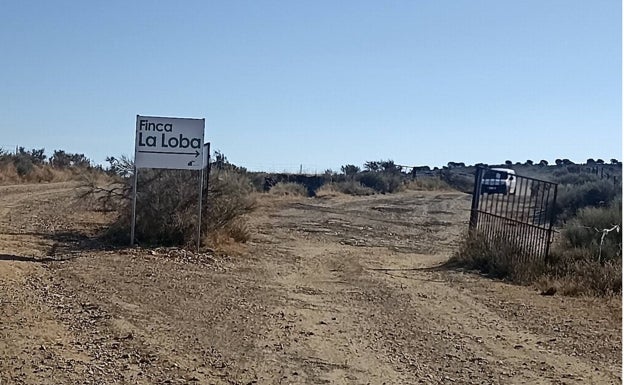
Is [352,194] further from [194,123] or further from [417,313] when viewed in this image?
[417,313]

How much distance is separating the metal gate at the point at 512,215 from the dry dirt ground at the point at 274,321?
3.84 ft

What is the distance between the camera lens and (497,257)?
663 inches

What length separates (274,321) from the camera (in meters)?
10.6

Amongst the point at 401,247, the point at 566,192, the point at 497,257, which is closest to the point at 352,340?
the point at 497,257

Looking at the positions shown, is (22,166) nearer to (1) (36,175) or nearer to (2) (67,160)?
(1) (36,175)

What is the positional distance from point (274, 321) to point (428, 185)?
5399 centimetres

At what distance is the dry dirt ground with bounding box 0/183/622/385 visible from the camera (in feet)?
26.9

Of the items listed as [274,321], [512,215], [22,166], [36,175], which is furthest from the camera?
[22,166]

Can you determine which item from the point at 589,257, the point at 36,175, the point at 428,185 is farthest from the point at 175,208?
the point at 428,185

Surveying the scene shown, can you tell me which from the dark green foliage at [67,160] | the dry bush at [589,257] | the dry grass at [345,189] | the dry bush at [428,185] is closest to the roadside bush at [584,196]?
the dry bush at [589,257]

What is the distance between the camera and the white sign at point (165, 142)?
17.4 m

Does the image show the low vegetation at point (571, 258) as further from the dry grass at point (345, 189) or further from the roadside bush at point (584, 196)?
the dry grass at point (345, 189)

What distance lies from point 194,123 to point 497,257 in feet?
20.0

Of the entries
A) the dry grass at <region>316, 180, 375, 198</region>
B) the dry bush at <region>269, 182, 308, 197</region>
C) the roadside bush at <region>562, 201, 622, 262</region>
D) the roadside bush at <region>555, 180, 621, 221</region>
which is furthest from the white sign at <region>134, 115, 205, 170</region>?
the dry grass at <region>316, 180, 375, 198</region>
